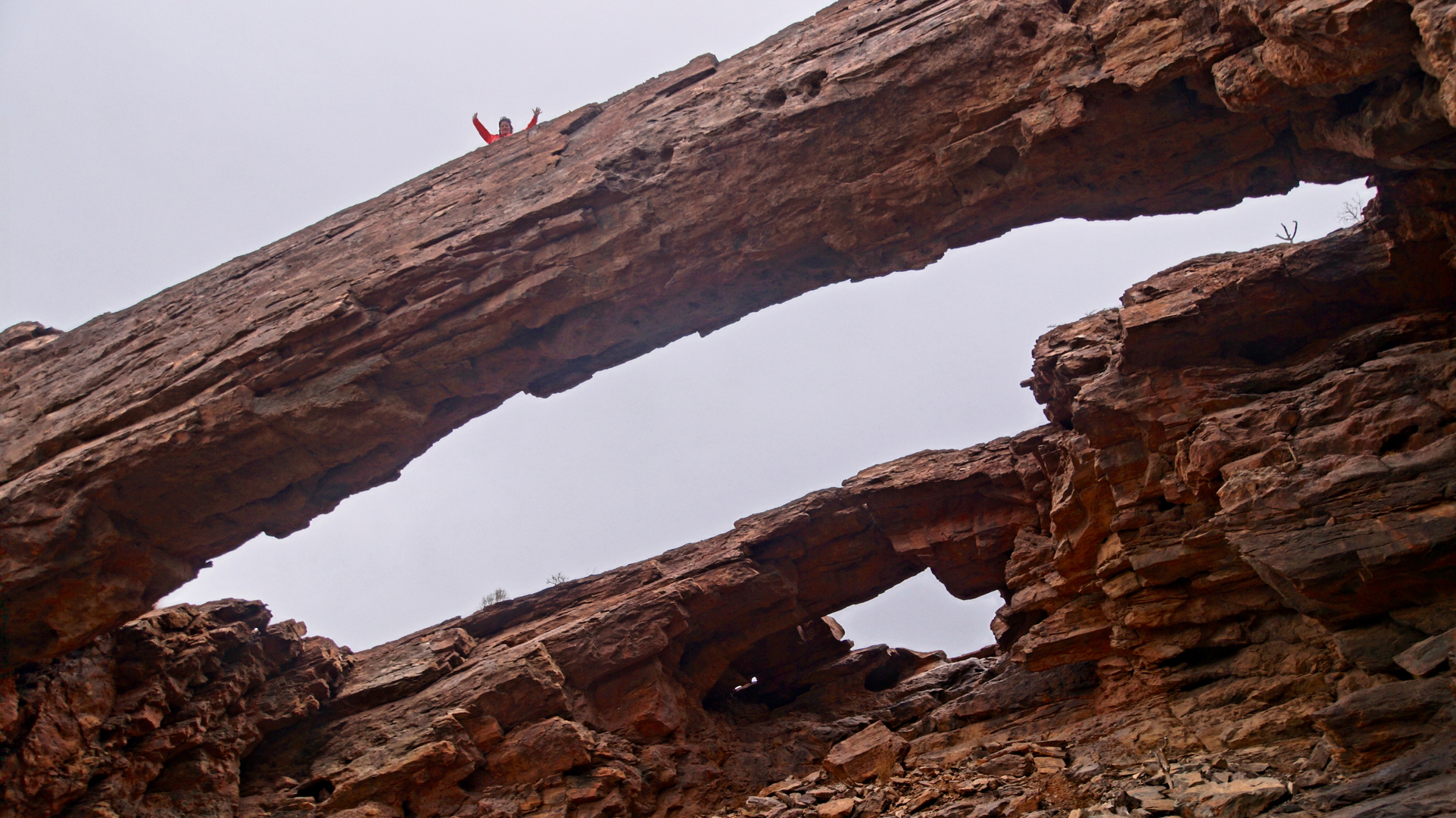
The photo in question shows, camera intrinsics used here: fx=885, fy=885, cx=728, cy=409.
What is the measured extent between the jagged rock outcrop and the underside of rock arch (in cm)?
7

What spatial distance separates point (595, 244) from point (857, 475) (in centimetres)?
836

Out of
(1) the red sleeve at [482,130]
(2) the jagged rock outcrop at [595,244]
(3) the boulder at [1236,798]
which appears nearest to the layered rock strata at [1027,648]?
(3) the boulder at [1236,798]

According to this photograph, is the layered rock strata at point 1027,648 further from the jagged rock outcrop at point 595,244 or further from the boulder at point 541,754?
the jagged rock outcrop at point 595,244

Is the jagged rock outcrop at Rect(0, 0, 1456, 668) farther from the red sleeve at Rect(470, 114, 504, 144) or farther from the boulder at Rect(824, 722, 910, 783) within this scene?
the boulder at Rect(824, 722, 910, 783)

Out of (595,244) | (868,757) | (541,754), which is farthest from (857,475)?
(541,754)

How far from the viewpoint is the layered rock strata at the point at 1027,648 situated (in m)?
10.2

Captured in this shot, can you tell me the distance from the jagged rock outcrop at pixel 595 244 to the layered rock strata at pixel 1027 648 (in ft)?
6.42

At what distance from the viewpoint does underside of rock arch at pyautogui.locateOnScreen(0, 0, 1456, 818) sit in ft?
33.7

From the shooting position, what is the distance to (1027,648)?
15555 millimetres

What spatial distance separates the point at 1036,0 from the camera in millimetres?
12117

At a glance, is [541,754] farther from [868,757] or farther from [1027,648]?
[1027,648]

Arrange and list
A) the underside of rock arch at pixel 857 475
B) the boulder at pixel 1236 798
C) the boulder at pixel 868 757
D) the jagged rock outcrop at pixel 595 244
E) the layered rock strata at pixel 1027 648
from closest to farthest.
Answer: the boulder at pixel 1236 798, the layered rock strata at pixel 1027 648, the underside of rock arch at pixel 857 475, the jagged rock outcrop at pixel 595 244, the boulder at pixel 868 757

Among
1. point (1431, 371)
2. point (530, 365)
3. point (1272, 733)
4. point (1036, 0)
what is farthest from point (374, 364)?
point (1431, 371)

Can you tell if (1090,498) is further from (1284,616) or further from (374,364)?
(374,364)
